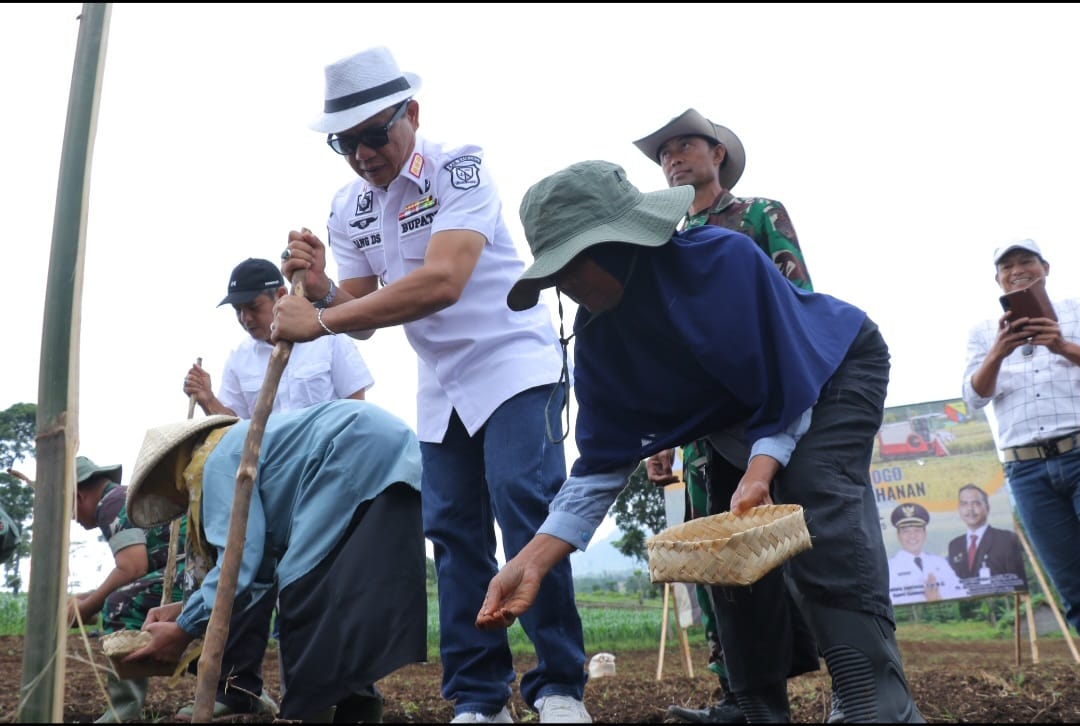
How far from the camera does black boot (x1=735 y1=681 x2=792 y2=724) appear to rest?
2.58 m

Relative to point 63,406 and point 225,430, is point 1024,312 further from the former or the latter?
point 63,406

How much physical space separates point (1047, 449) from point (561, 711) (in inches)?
104

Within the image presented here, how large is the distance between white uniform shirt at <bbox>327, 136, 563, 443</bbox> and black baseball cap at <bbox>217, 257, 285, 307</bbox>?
4.52 feet

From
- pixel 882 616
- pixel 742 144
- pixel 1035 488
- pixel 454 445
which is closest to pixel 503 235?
pixel 454 445

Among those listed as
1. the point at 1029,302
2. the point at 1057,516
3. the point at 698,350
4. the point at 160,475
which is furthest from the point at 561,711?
the point at 1029,302

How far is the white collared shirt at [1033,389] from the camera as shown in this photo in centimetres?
424

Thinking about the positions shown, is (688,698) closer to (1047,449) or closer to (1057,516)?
(1057,516)

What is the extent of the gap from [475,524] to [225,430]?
2.68 ft

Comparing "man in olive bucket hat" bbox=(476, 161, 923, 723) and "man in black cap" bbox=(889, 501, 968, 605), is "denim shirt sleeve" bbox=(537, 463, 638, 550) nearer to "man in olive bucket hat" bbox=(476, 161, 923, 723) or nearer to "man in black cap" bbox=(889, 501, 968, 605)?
"man in olive bucket hat" bbox=(476, 161, 923, 723)

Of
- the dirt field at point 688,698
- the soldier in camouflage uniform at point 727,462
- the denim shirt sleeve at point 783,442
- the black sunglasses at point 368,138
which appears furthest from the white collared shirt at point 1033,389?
the black sunglasses at point 368,138

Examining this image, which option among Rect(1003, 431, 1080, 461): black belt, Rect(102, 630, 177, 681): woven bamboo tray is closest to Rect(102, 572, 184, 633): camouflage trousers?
Rect(102, 630, 177, 681): woven bamboo tray

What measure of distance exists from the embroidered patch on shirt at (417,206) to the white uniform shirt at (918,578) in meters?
6.46

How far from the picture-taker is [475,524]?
119 inches

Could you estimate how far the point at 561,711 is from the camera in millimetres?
2641
